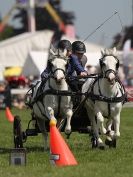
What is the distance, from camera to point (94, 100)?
45.0 feet

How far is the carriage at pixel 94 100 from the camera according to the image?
1338 cm

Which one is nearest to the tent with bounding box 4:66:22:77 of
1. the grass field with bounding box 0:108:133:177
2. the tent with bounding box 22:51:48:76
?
the tent with bounding box 22:51:48:76

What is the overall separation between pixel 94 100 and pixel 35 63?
32.7 m

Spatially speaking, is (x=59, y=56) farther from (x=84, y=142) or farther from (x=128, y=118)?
(x=128, y=118)

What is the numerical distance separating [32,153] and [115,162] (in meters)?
2.56

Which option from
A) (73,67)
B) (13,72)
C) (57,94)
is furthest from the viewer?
(13,72)

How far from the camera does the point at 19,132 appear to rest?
1470 centimetres

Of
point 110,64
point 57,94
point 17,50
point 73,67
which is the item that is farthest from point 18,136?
point 17,50

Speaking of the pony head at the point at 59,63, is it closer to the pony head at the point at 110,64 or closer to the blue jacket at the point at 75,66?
the blue jacket at the point at 75,66

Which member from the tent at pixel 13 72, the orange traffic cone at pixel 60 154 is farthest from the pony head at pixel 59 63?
the tent at pixel 13 72

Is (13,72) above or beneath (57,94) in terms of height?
above

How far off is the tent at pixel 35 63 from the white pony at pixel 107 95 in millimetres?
32087

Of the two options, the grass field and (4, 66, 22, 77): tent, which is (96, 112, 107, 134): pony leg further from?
(4, 66, 22, 77): tent

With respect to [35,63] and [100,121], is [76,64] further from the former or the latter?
[35,63]
